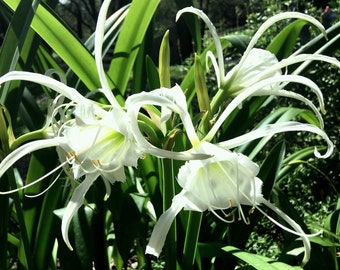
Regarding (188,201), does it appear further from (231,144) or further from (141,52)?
(141,52)

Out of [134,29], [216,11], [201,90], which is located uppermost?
[134,29]

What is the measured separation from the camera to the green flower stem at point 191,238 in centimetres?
107

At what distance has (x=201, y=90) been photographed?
0.89 m

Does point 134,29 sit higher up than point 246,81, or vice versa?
point 134,29

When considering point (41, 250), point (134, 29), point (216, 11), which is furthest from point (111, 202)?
point (216, 11)

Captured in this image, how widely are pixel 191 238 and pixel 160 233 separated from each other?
37 centimetres

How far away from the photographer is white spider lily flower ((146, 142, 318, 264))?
0.76m

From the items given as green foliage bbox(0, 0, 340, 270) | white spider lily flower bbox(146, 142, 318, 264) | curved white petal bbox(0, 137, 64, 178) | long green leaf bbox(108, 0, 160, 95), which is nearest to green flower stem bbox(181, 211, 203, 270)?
green foliage bbox(0, 0, 340, 270)

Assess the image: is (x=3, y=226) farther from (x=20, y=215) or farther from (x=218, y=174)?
(x=218, y=174)

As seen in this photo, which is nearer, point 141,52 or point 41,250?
point 41,250

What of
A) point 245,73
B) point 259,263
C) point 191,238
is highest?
point 245,73

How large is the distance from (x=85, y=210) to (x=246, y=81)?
2.20 ft

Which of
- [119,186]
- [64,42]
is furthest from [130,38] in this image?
[119,186]

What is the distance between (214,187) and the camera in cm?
81
